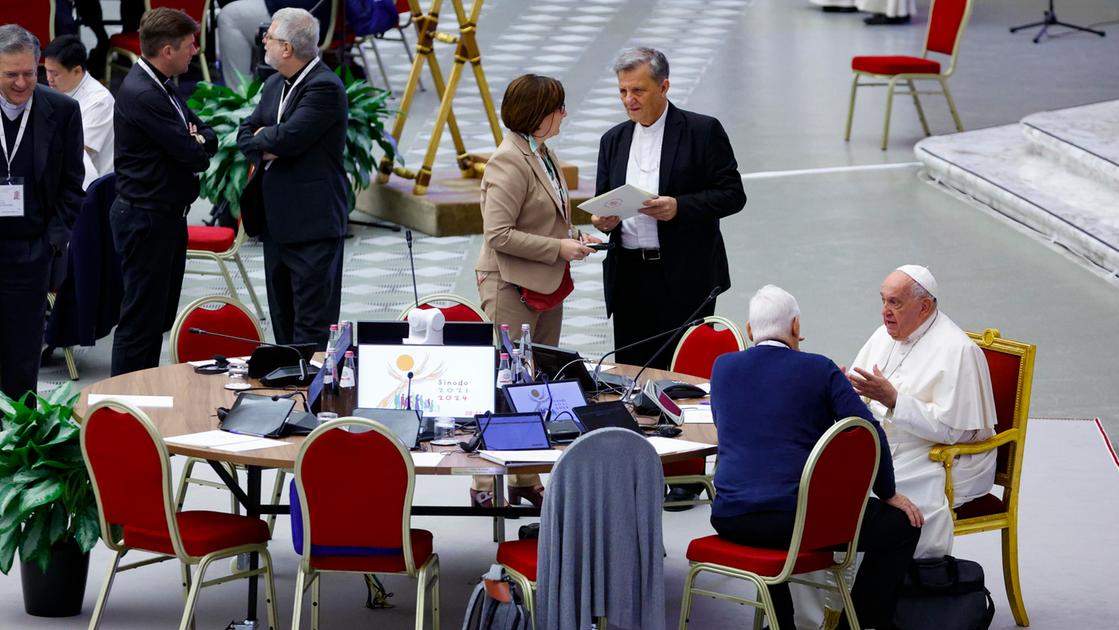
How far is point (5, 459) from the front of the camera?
15.9 feet

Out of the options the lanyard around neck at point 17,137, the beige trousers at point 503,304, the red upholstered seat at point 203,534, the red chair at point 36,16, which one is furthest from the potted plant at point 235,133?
the red upholstered seat at point 203,534

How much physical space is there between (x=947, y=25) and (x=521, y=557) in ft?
28.6

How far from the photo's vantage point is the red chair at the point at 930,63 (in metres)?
11.9

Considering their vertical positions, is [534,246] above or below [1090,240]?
above

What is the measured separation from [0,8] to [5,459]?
7459 mm

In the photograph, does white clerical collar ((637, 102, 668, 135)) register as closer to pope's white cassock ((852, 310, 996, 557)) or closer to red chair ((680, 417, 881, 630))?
pope's white cassock ((852, 310, 996, 557))

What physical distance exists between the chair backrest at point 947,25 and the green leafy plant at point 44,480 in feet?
28.1

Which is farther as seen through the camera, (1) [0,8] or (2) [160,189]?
(1) [0,8]

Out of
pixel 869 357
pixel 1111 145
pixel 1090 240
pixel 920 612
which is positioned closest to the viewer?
pixel 920 612

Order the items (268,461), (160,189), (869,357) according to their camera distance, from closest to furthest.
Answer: (268,461)
(869,357)
(160,189)

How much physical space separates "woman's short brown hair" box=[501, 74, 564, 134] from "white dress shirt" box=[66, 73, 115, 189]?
115 inches

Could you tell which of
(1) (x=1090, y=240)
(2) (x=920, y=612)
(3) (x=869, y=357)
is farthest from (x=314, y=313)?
(1) (x=1090, y=240)

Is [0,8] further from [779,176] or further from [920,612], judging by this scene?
[920,612]

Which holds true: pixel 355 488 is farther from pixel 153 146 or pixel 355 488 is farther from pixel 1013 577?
pixel 153 146
